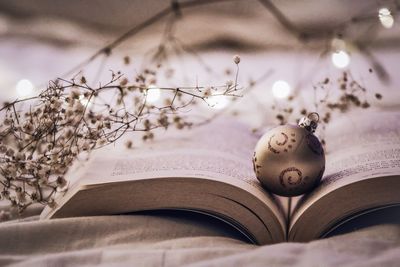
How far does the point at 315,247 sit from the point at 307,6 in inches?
54.2

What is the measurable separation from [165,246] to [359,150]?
390 mm

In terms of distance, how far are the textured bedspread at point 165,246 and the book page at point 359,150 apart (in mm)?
79

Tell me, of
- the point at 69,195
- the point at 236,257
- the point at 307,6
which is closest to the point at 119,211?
the point at 69,195

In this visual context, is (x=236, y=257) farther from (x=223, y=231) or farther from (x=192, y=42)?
(x=192, y=42)

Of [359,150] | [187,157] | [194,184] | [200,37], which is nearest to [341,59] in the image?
[200,37]

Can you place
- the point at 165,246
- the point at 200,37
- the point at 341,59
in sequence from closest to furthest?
the point at 165,246
the point at 341,59
the point at 200,37

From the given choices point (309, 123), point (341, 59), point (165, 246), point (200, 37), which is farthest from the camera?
point (200, 37)

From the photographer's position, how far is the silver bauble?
0.84 metres

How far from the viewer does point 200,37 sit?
6.49 feet

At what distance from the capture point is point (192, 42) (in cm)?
197

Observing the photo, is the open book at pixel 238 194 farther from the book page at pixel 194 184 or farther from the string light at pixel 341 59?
the string light at pixel 341 59

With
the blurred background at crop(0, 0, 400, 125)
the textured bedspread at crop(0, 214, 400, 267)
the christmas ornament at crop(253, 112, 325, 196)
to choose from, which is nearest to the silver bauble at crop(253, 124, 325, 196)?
the christmas ornament at crop(253, 112, 325, 196)

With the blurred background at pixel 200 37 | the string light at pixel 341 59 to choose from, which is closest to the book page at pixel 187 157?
the string light at pixel 341 59

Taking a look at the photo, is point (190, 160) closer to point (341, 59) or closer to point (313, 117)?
point (313, 117)
